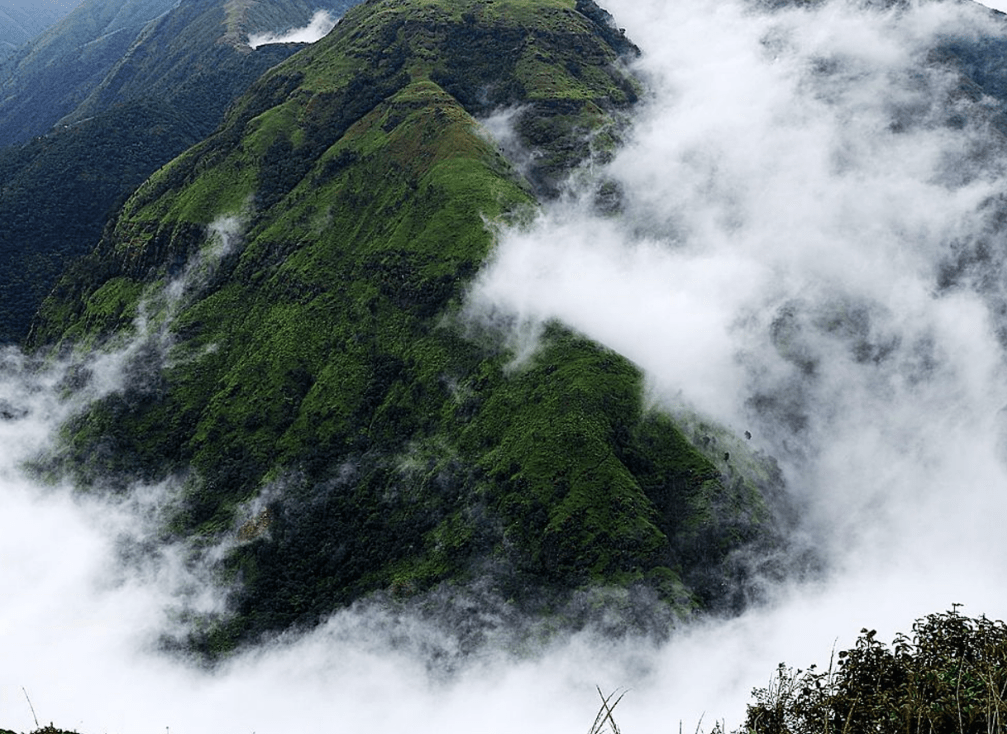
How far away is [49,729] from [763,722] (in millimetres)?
27062

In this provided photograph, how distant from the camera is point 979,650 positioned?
2848 centimetres

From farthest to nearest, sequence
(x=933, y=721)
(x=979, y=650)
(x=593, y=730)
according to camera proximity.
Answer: (x=979, y=650) → (x=933, y=721) → (x=593, y=730)

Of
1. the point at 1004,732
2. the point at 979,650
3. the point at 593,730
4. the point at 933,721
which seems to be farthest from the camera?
the point at 979,650

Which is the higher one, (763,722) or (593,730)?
(763,722)

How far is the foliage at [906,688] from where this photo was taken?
2384 centimetres

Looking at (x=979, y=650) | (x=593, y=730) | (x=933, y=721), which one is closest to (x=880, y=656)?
(x=979, y=650)

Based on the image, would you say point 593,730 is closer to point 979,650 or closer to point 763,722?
point 763,722

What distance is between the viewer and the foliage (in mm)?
23844

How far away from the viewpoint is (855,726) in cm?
2592

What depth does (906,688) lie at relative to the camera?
26.0m

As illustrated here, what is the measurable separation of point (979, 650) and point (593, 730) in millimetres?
16897

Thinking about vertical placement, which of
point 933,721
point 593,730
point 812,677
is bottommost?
point 593,730

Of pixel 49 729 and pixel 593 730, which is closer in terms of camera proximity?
pixel 593 730

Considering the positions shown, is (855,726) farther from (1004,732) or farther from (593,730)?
(593,730)
